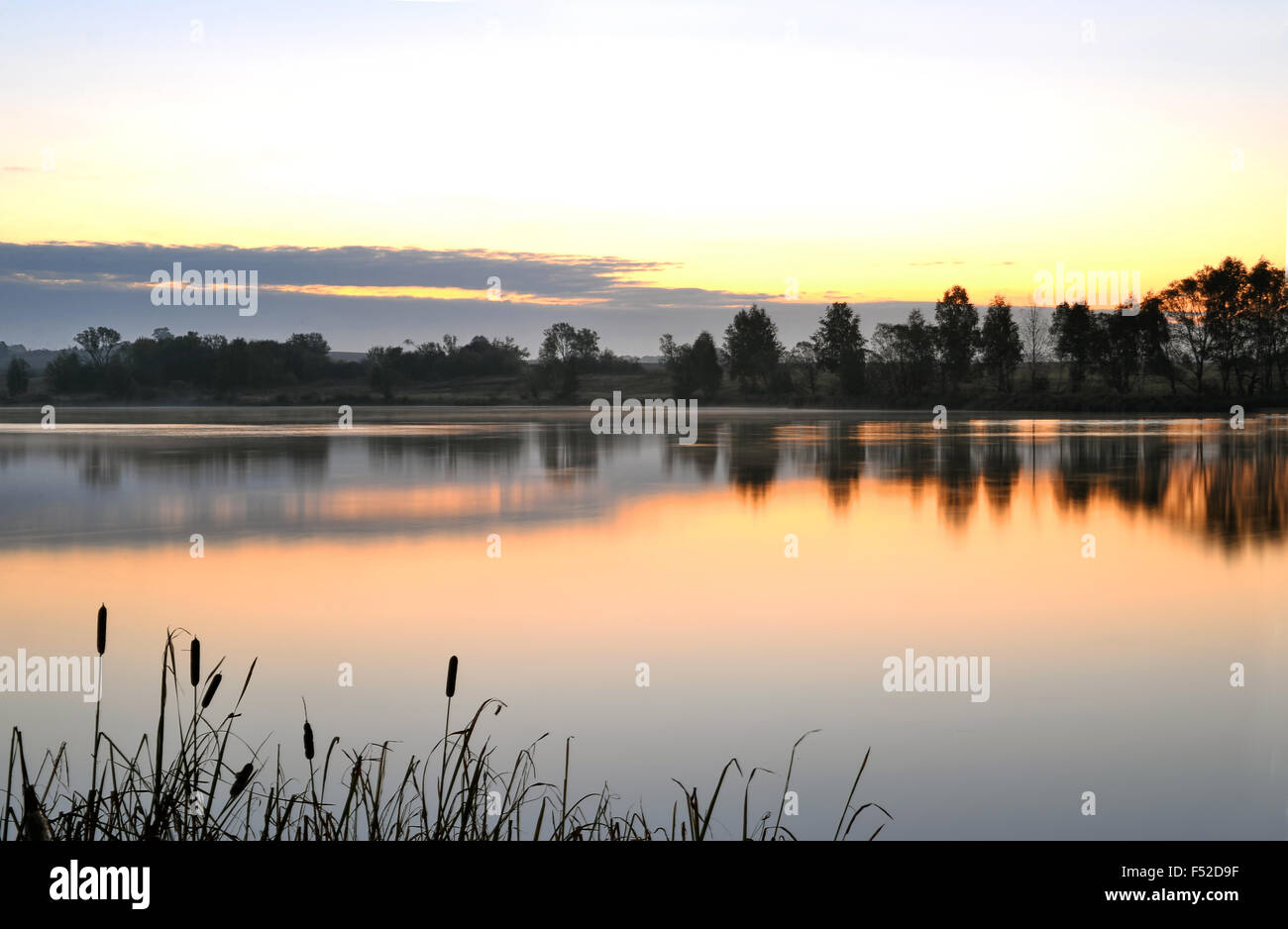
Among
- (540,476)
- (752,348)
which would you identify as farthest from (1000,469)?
(752,348)

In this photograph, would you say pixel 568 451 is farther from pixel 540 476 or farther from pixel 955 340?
pixel 955 340

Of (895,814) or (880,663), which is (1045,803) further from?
(880,663)

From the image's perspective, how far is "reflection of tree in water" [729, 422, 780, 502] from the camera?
18272 mm

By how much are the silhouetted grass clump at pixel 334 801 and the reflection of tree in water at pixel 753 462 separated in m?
11.6

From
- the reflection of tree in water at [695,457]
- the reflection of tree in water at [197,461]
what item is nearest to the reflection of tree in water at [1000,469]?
the reflection of tree in water at [695,457]

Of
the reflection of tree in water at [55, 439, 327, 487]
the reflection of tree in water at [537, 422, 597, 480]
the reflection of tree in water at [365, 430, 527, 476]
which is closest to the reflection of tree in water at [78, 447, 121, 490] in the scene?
the reflection of tree in water at [55, 439, 327, 487]

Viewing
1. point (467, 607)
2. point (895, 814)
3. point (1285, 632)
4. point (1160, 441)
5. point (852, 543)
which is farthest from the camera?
point (1160, 441)

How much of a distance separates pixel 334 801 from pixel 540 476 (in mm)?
15290

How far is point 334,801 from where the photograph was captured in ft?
15.9

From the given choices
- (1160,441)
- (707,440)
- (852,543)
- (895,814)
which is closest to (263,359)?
(707,440)

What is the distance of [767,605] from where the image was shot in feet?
28.8

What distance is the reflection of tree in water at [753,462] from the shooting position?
59.9 feet

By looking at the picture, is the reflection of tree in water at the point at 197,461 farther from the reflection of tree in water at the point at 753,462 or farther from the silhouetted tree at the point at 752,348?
the silhouetted tree at the point at 752,348
